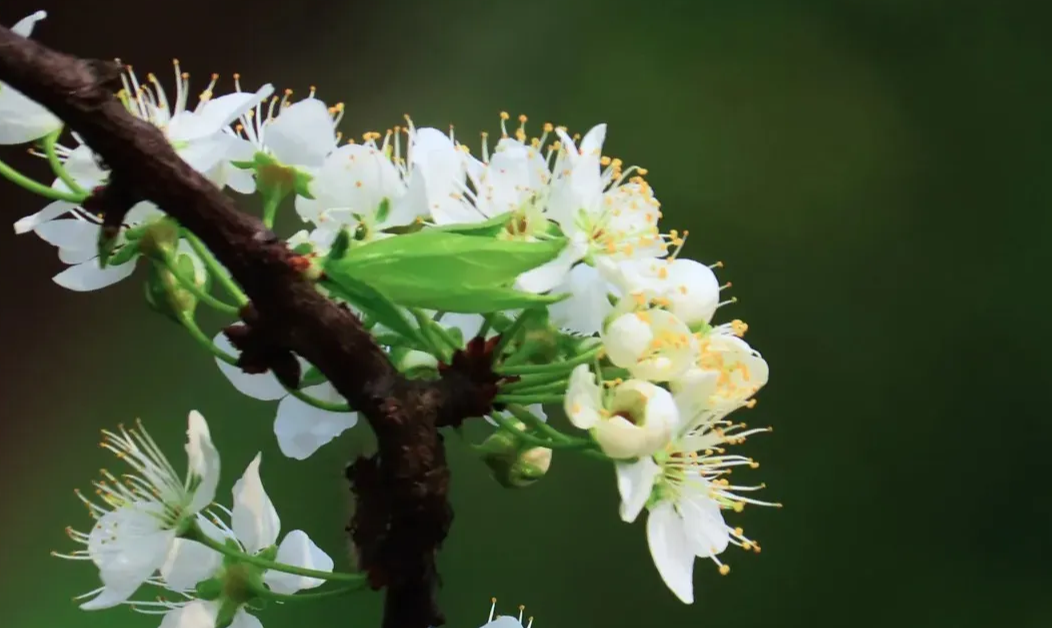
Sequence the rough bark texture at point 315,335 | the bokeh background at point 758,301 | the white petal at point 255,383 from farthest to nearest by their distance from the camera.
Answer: the bokeh background at point 758,301
the white petal at point 255,383
the rough bark texture at point 315,335

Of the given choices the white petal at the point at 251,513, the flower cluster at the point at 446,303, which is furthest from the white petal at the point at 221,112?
the white petal at the point at 251,513

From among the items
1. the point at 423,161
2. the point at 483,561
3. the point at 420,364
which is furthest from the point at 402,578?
the point at 483,561

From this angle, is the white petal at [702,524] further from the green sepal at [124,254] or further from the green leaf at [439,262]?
the green sepal at [124,254]

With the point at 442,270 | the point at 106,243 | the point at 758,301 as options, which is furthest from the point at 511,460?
the point at 758,301

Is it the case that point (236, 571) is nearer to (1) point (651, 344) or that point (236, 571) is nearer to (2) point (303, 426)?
(2) point (303, 426)

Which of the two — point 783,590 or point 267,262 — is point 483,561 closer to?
point 783,590

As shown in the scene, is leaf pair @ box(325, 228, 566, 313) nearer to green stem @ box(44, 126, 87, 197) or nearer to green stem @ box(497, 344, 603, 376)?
green stem @ box(497, 344, 603, 376)

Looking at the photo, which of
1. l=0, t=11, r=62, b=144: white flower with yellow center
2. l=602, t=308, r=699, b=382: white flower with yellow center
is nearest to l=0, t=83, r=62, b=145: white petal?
l=0, t=11, r=62, b=144: white flower with yellow center
